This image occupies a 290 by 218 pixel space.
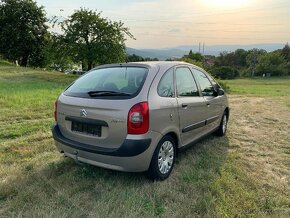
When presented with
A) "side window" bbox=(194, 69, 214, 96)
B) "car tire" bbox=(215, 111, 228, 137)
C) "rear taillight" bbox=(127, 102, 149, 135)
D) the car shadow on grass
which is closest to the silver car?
"rear taillight" bbox=(127, 102, 149, 135)

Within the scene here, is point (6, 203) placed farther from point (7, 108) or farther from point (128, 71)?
point (7, 108)

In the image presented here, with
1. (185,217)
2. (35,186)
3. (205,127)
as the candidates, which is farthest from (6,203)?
(205,127)

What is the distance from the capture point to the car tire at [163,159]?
3818mm

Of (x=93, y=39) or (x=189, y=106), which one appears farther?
(x=93, y=39)

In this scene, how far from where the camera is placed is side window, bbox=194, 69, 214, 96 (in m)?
5.12

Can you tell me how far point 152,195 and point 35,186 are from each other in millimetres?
1518

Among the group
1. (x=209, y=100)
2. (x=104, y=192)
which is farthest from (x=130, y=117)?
(x=209, y=100)

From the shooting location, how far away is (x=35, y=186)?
3.79 metres

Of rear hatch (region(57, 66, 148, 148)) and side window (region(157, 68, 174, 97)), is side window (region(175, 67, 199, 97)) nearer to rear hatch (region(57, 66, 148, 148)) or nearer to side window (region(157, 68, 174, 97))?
side window (region(157, 68, 174, 97))

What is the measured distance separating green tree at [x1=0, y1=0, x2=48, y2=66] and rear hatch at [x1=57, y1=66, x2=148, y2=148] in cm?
3502

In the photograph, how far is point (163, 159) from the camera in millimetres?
4027

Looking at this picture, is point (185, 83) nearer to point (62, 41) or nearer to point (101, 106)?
point (101, 106)

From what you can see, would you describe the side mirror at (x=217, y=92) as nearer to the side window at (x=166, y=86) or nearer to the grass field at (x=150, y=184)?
the grass field at (x=150, y=184)

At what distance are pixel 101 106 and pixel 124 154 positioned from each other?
2.14 ft
